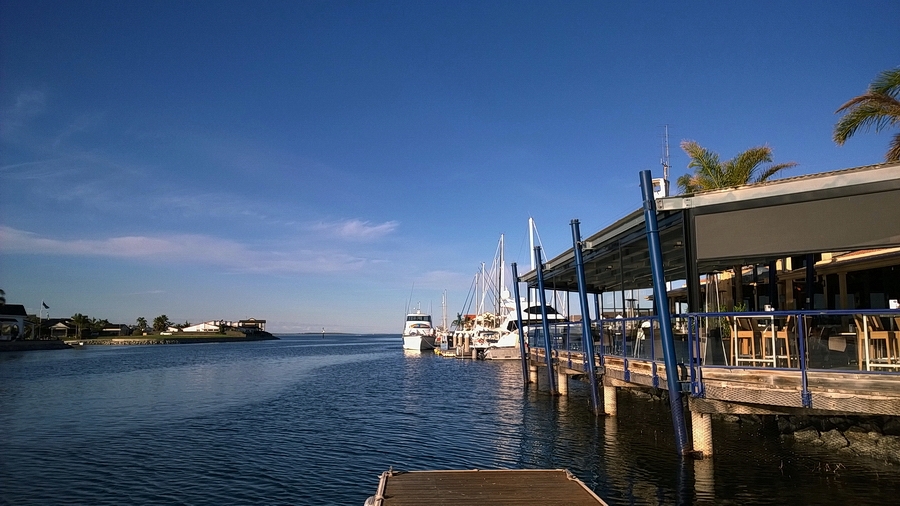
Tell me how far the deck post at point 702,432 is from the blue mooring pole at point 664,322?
21 cm

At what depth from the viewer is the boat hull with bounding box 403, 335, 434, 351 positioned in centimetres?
7931

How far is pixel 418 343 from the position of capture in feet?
260

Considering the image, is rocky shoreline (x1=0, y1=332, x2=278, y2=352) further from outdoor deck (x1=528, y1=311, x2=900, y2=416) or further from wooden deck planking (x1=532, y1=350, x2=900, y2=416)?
wooden deck planking (x1=532, y1=350, x2=900, y2=416)

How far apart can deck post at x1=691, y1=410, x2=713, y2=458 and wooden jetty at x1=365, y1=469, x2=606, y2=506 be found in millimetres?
3439

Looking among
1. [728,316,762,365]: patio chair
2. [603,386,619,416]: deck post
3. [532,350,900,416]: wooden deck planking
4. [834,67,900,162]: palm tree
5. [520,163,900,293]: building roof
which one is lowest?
[603,386,619,416]: deck post

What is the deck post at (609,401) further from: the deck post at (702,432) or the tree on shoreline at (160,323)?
the tree on shoreline at (160,323)

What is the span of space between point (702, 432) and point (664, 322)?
7.43 feet

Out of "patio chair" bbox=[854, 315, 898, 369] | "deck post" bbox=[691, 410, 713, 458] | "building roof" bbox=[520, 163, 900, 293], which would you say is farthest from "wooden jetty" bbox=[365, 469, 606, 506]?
"building roof" bbox=[520, 163, 900, 293]

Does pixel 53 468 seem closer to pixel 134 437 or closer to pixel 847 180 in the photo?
pixel 134 437

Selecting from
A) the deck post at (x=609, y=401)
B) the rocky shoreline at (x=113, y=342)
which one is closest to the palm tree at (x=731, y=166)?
the deck post at (x=609, y=401)

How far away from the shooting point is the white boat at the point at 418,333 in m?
79.6

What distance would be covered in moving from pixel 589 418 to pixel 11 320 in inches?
4100

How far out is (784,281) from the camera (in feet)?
79.9

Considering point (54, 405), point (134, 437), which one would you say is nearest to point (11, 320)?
point (54, 405)
